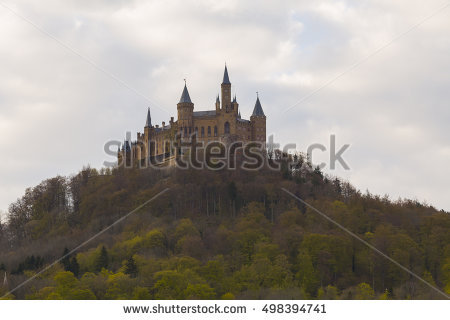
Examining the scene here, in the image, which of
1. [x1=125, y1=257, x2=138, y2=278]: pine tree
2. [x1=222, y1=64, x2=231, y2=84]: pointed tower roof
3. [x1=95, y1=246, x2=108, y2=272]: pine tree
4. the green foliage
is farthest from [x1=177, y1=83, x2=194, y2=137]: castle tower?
the green foliage

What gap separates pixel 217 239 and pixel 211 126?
32.7m

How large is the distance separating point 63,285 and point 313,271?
2328 cm

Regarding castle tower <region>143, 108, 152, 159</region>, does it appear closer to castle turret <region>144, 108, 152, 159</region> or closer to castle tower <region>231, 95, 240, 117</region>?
castle turret <region>144, 108, 152, 159</region>

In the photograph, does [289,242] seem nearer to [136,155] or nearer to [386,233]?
[386,233]

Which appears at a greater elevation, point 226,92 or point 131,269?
point 226,92

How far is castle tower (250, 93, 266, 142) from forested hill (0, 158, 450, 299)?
42.3 feet

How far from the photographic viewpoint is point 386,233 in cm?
8806

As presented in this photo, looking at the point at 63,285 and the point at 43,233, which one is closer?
the point at 63,285

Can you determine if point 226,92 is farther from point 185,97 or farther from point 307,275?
point 307,275

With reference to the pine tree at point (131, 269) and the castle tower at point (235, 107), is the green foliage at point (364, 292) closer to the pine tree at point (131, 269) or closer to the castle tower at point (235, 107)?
the pine tree at point (131, 269)

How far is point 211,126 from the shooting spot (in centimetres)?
12106

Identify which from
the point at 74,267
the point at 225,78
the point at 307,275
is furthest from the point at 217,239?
Answer: the point at 225,78
